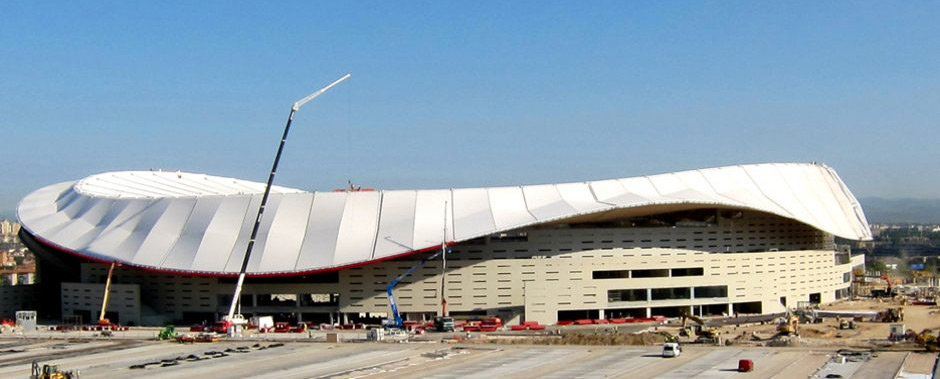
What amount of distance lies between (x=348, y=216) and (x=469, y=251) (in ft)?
28.6

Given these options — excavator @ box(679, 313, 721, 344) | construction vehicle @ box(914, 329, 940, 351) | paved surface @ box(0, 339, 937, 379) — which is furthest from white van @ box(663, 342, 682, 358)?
construction vehicle @ box(914, 329, 940, 351)

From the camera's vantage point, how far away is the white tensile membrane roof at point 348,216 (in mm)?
73312

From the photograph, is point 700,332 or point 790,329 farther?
point 790,329

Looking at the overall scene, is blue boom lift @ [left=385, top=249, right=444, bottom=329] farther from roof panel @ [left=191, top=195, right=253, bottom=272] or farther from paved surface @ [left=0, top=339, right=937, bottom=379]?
roof panel @ [left=191, top=195, right=253, bottom=272]

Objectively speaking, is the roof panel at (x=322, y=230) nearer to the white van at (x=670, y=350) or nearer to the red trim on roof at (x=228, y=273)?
the red trim on roof at (x=228, y=273)

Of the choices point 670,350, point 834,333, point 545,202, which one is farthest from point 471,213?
point 670,350

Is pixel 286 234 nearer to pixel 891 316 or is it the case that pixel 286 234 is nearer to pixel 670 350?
pixel 670 350

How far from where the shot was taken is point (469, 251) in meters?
74.6

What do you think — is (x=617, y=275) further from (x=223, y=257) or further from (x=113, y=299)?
(x=113, y=299)

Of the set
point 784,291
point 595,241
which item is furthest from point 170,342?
point 784,291

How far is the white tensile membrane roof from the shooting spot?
7331 cm

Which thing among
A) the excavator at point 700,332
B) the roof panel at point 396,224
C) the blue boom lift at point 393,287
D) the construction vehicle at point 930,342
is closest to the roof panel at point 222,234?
the roof panel at point 396,224

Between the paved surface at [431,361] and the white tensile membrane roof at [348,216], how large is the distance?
11.5 m

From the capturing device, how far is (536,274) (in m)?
73.8
